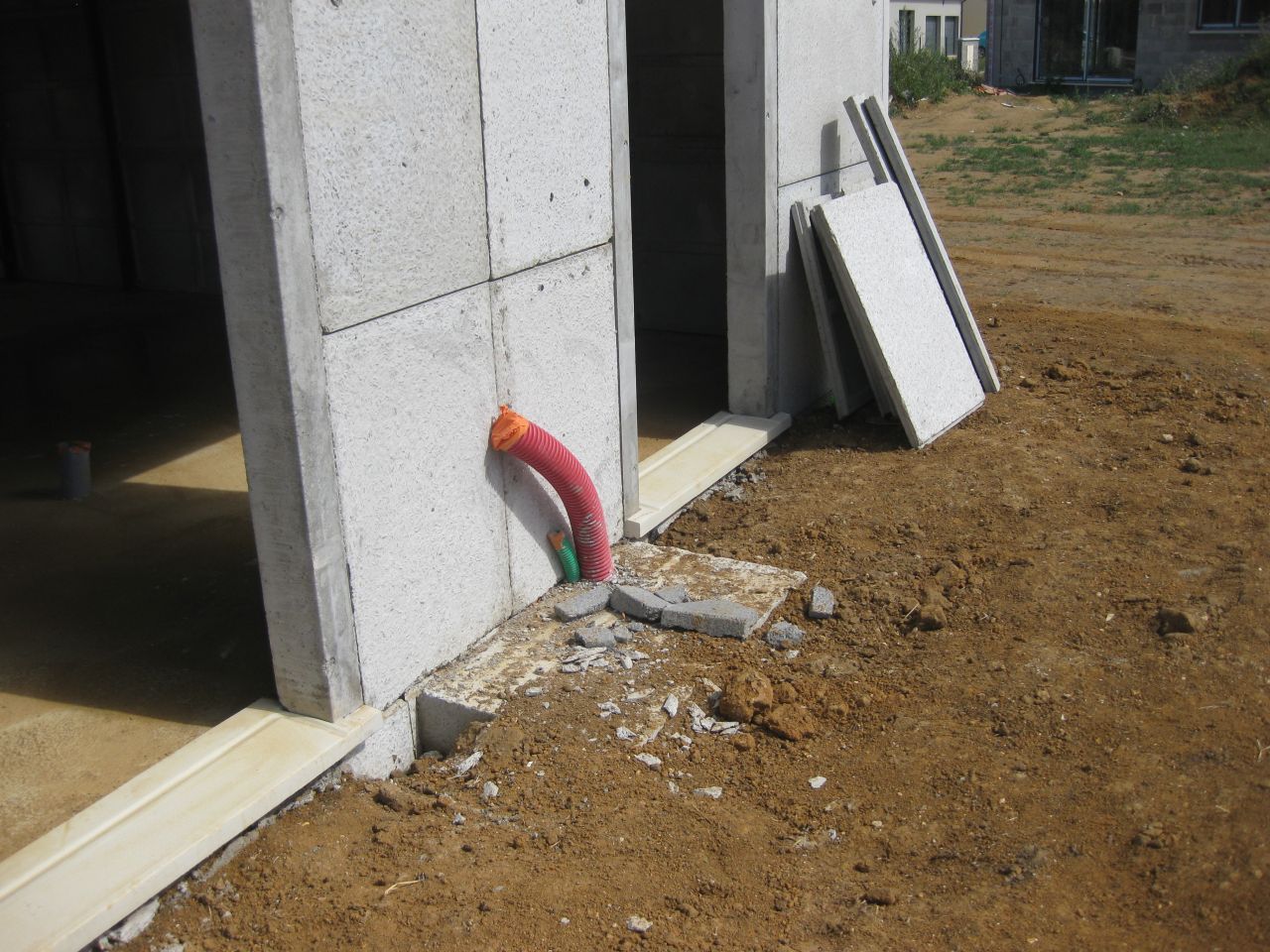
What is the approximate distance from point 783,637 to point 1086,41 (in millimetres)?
23865

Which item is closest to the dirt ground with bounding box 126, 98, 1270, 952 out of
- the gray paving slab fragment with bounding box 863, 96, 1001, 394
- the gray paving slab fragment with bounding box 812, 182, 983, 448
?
the gray paving slab fragment with bounding box 812, 182, 983, 448

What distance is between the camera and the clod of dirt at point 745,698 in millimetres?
4356

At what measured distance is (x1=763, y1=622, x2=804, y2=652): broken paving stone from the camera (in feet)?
16.1

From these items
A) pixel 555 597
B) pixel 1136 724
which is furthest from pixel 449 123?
pixel 1136 724

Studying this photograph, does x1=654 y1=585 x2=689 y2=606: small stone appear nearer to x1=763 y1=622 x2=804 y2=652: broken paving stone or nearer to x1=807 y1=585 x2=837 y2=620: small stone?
x1=763 y1=622 x2=804 y2=652: broken paving stone

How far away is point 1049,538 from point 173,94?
321 inches

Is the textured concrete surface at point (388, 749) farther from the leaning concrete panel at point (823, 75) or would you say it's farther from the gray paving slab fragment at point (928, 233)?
the gray paving slab fragment at point (928, 233)

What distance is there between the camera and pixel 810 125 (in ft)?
23.7

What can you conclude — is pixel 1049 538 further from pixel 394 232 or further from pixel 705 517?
pixel 394 232

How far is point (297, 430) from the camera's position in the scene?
3686mm

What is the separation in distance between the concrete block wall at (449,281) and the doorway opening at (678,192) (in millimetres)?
3127

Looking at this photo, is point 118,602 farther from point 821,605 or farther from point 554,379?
point 821,605

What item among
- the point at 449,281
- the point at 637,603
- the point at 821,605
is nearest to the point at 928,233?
the point at 821,605

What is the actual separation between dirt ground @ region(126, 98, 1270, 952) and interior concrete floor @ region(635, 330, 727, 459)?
98 centimetres
